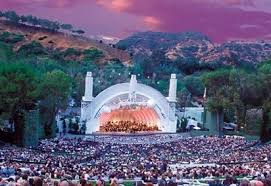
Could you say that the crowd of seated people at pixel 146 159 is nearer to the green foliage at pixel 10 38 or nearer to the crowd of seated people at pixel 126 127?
the crowd of seated people at pixel 126 127

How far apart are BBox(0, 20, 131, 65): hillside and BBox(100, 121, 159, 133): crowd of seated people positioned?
92227 mm

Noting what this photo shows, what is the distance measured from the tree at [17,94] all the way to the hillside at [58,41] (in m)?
113

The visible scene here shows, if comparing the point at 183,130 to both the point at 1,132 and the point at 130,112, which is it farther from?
the point at 1,132

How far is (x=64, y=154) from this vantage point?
147ft

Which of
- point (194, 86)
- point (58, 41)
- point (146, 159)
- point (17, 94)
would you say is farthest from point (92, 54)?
point (146, 159)

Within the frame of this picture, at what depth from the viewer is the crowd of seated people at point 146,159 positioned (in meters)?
26.8

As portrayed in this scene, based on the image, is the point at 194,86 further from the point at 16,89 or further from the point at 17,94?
the point at 16,89

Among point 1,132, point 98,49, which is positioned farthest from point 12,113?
point 98,49

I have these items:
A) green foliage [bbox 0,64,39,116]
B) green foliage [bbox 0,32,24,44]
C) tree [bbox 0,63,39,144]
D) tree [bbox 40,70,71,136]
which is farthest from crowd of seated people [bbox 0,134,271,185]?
green foliage [bbox 0,32,24,44]

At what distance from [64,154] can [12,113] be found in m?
9.02

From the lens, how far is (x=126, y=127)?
75.9m

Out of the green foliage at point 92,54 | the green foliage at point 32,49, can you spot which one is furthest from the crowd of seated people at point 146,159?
the green foliage at point 92,54

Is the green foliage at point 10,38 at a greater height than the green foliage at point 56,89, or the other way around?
the green foliage at point 10,38

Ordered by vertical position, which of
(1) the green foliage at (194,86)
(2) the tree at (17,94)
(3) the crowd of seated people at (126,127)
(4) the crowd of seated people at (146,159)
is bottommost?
(4) the crowd of seated people at (146,159)
